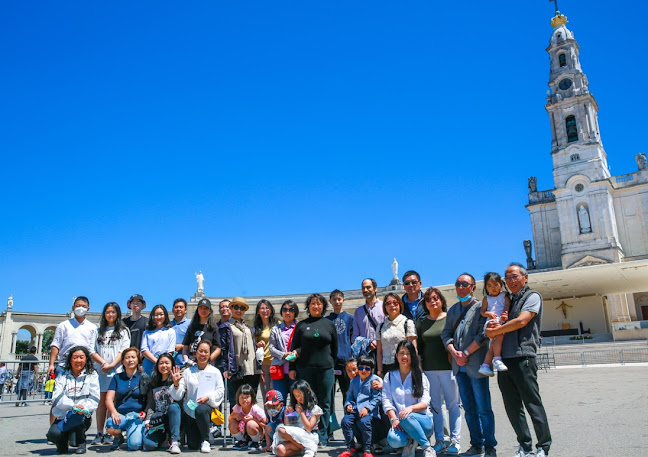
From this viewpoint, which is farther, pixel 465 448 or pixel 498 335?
pixel 465 448

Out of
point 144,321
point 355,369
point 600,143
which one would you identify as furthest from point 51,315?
point 600,143

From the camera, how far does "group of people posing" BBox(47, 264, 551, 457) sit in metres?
5.36

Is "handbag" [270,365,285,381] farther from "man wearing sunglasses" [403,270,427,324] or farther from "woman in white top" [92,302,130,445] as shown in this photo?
"woman in white top" [92,302,130,445]

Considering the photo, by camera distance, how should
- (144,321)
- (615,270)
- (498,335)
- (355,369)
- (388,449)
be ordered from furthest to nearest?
1. (615,270)
2. (144,321)
3. (355,369)
4. (388,449)
5. (498,335)

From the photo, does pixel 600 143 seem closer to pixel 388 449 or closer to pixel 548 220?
pixel 548 220

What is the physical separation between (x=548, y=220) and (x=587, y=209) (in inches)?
138

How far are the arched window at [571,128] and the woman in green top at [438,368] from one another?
43.2 m

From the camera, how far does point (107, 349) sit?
24.7 feet

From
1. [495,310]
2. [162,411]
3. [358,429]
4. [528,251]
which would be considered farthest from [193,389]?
[528,251]

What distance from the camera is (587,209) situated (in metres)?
41.3

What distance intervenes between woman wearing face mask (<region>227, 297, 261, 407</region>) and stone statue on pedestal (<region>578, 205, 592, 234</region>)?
131ft

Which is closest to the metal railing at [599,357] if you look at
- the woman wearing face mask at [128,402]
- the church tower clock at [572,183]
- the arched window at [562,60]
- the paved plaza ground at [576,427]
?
the paved plaza ground at [576,427]

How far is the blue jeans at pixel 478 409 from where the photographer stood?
5.33 m

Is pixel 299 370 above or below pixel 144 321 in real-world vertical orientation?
below
